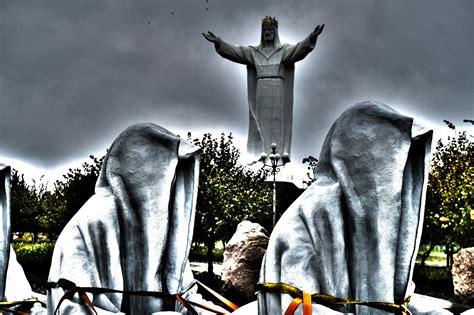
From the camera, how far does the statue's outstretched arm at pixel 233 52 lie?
1064 inches

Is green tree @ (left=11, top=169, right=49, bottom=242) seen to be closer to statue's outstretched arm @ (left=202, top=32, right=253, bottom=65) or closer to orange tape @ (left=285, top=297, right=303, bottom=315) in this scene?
statue's outstretched arm @ (left=202, top=32, right=253, bottom=65)

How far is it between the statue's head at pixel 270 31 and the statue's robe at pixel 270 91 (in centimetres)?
49

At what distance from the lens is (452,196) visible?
64.5 ft

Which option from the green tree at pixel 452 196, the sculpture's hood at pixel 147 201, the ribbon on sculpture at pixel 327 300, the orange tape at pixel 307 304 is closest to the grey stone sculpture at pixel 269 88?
the green tree at pixel 452 196

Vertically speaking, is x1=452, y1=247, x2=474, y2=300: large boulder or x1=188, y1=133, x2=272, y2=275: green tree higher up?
x1=188, y1=133, x2=272, y2=275: green tree

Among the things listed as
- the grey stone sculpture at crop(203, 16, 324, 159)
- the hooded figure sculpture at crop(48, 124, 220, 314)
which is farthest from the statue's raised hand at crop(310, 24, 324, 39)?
the hooded figure sculpture at crop(48, 124, 220, 314)

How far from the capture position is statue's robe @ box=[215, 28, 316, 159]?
26.9 meters

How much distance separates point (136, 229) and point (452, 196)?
Answer: 1662 centimetres

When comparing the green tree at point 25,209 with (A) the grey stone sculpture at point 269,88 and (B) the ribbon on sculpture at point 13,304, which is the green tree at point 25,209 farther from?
(B) the ribbon on sculpture at point 13,304

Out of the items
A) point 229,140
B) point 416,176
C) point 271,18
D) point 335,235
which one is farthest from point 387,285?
point 271,18

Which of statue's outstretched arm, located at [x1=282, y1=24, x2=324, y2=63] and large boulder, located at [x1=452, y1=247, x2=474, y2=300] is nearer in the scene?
large boulder, located at [x1=452, y1=247, x2=474, y2=300]

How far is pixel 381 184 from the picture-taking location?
384 cm

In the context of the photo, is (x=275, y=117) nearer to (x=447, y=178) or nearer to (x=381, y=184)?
(x=447, y=178)

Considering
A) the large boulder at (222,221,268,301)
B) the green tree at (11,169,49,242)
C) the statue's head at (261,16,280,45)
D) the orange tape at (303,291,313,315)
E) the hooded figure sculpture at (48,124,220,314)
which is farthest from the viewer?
the green tree at (11,169,49,242)
